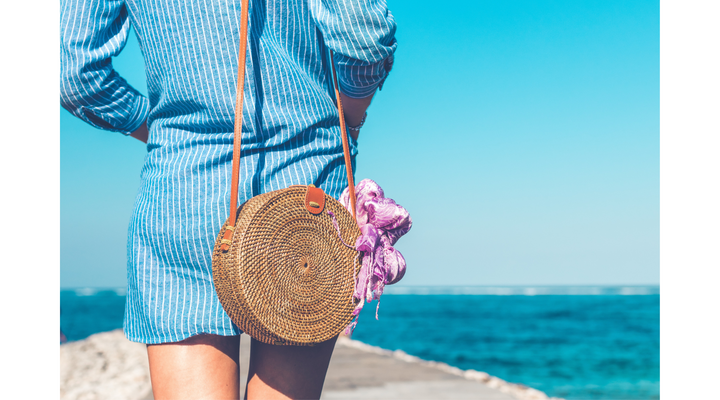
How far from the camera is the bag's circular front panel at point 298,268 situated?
39.1 inches

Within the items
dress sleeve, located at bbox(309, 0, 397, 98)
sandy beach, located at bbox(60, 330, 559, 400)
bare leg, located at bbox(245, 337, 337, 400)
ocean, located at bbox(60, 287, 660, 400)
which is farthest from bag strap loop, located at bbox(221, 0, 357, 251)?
ocean, located at bbox(60, 287, 660, 400)

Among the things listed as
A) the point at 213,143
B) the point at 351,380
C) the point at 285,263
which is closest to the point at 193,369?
the point at 285,263

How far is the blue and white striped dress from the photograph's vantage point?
1.07 metres

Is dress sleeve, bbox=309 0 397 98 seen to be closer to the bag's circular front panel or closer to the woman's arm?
the woman's arm

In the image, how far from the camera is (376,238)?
1159 mm

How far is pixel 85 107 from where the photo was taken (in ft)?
4.30

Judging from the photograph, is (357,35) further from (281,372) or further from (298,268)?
(281,372)

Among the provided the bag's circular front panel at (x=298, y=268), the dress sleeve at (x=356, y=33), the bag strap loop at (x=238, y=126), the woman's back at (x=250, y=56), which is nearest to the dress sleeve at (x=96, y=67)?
the woman's back at (x=250, y=56)

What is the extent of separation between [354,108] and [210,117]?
37 centimetres

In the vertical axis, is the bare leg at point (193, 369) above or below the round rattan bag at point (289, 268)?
below

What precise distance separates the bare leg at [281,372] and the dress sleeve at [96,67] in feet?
2.27

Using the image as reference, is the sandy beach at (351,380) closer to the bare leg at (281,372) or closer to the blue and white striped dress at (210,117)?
the bare leg at (281,372)
